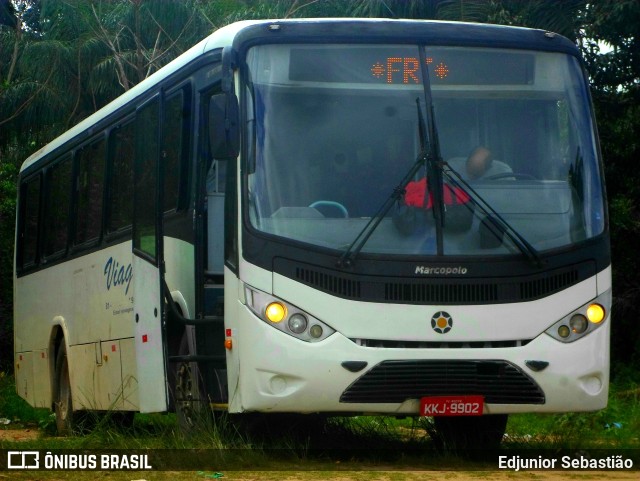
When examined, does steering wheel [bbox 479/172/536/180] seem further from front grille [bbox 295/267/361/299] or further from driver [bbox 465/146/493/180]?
front grille [bbox 295/267/361/299]

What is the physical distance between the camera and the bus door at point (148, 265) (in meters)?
10.2

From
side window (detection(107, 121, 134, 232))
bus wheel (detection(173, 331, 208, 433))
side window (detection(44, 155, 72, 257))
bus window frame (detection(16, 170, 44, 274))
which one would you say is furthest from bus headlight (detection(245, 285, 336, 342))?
bus window frame (detection(16, 170, 44, 274))

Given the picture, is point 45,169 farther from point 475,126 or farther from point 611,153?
point 611,153

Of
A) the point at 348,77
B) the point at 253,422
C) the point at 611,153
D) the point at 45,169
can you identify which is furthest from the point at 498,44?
the point at 611,153

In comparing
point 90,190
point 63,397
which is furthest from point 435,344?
point 63,397

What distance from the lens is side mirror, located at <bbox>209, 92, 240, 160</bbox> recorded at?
8766 millimetres

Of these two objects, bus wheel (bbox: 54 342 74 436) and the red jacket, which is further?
bus wheel (bbox: 54 342 74 436)

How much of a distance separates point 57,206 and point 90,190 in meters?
1.56

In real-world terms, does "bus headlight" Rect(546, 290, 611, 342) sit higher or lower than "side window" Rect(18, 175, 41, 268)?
lower

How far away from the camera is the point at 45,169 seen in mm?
15445

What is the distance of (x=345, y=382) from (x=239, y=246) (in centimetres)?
115

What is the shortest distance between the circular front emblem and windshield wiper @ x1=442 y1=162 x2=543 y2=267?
2.18ft

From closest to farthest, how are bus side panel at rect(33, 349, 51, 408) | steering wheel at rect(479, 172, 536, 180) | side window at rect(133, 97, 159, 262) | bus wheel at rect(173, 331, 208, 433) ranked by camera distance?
steering wheel at rect(479, 172, 536, 180) < bus wheel at rect(173, 331, 208, 433) < side window at rect(133, 97, 159, 262) < bus side panel at rect(33, 349, 51, 408)

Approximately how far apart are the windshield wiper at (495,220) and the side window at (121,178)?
3.69m
